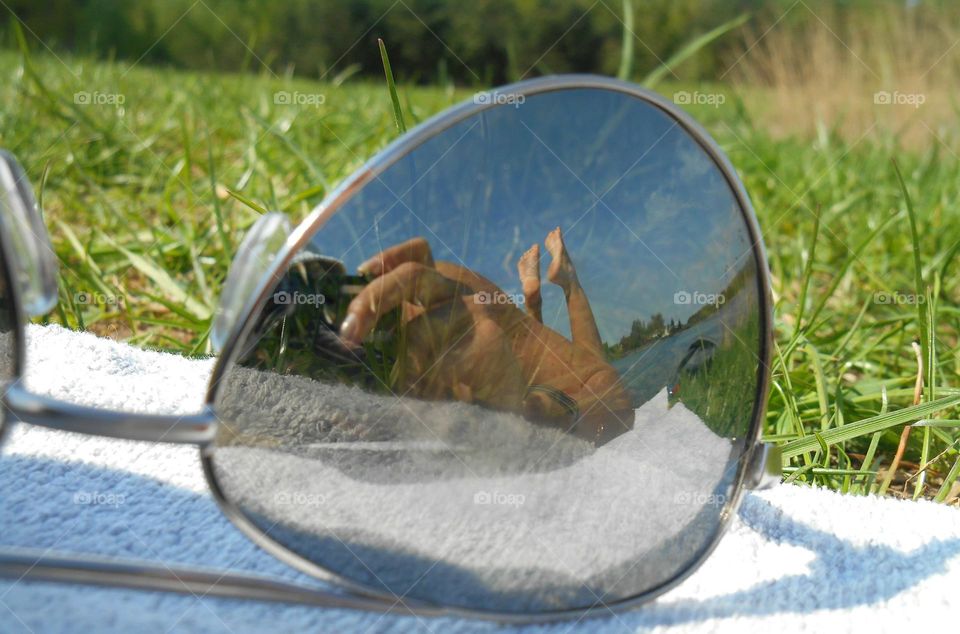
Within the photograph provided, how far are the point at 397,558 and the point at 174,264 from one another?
90cm

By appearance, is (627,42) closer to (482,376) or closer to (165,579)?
(482,376)

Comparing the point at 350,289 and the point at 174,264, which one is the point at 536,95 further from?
the point at 174,264

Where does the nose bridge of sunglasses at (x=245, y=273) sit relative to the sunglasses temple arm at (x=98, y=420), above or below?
above

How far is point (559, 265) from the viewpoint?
1.65 feet

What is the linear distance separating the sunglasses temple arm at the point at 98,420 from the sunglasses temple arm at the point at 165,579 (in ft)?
0.22

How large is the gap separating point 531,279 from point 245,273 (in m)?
0.16

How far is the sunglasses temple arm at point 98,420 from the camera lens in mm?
428

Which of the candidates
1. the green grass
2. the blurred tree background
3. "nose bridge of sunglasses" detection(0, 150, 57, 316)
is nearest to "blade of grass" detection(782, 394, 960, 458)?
the green grass

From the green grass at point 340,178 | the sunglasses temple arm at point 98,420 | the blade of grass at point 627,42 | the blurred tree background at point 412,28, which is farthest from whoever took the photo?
the blurred tree background at point 412,28

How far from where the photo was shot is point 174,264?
4.14ft

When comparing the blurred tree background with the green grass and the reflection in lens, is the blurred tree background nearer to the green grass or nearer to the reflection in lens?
the green grass

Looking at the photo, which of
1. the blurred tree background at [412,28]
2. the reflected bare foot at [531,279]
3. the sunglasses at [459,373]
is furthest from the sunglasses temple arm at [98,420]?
the blurred tree background at [412,28]

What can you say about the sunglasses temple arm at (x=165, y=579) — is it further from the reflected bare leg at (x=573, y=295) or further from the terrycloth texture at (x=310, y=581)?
the reflected bare leg at (x=573, y=295)

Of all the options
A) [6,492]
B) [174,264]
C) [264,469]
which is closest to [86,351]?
[6,492]
